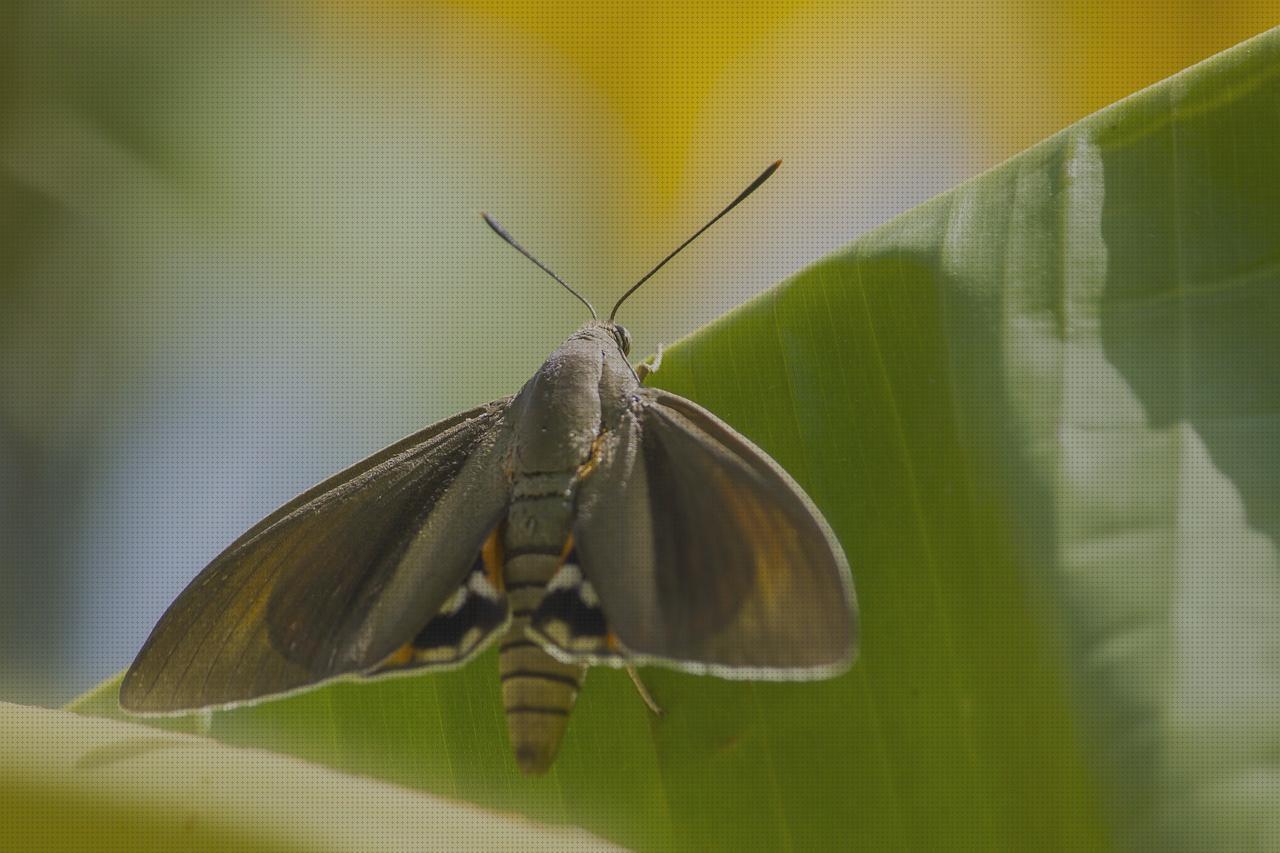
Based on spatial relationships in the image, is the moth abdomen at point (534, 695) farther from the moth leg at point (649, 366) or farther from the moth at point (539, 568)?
the moth leg at point (649, 366)

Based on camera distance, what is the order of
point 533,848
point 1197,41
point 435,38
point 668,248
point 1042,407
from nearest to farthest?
point 533,848, point 1042,407, point 1197,41, point 668,248, point 435,38

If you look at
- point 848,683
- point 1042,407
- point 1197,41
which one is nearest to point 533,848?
point 848,683

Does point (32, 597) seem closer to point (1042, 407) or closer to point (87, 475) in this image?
point (87, 475)

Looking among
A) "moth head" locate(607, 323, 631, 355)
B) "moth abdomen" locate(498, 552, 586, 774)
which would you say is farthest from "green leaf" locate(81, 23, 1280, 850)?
"moth head" locate(607, 323, 631, 355)

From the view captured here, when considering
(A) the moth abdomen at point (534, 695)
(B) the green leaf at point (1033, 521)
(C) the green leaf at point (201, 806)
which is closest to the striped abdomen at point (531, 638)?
(A) the moth abdomen at point (534, 695)

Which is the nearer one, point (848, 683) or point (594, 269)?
point (848, 683)

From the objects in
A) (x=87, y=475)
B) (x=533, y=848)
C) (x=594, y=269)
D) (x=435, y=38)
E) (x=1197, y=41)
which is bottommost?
(x=533, y=848)

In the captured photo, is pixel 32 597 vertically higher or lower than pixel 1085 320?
higher
